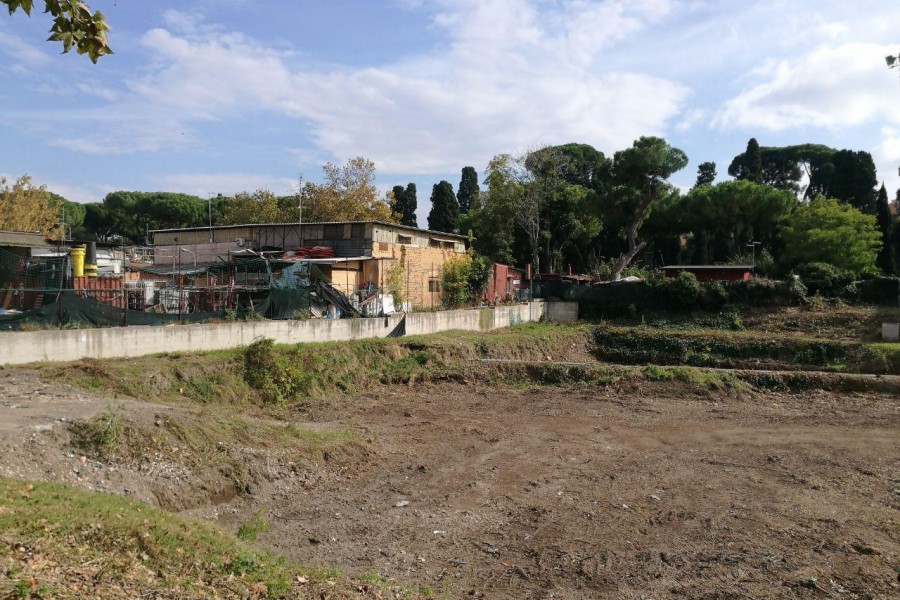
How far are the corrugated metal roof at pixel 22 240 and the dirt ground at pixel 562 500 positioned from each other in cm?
1748

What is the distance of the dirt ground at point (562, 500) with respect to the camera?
9453 millimetres

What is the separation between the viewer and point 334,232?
3453cm

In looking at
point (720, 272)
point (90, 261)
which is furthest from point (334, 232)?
point (720, 272)

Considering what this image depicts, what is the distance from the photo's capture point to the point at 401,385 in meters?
24.0

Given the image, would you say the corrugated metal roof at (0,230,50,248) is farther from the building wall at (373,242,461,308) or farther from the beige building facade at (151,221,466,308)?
the building wall at (373,242,461,308)

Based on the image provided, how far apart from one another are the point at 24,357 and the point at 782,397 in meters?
24.4

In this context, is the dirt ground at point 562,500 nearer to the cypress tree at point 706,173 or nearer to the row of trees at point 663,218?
the row of trees at point 663,218

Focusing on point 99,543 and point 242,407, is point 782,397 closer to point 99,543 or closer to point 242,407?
point 242,407

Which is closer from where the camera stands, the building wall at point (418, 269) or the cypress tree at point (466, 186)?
the building wall at point (418, 269)

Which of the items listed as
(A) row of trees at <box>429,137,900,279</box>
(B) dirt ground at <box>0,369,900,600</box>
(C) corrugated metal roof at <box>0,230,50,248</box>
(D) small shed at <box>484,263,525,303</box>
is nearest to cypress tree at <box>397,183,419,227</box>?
(A) row of trees at <box>429,137,900,279</box>

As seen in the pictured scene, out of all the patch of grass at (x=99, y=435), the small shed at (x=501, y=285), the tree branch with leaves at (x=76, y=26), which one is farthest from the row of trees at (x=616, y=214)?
the tree branch with leaves at (x=76, y=26)

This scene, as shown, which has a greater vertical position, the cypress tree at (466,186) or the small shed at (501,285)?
the cypress tree at (466,186)

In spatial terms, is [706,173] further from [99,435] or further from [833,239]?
[99,435]

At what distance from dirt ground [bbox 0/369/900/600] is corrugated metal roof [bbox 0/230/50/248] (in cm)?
1748
